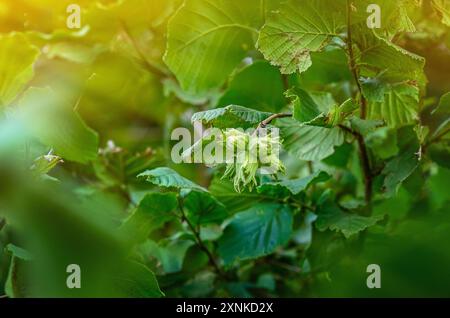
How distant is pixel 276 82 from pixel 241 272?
0.26m

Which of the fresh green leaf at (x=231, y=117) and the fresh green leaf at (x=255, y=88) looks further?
the fresh green leaf at (x=255, y=88)

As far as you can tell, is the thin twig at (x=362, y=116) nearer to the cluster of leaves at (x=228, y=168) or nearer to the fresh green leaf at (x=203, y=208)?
the cluster of leaves at (x=228, y=168)

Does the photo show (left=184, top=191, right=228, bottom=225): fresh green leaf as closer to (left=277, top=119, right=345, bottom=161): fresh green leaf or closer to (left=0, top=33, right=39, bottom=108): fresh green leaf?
(left=277, top=119, right=345, bottom=161): fresh green leaf

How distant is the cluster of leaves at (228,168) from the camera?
1.67ft

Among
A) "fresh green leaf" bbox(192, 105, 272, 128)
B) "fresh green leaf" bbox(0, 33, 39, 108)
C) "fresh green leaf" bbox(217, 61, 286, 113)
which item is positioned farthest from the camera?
"fresh green leaf" bbox(217, 61, 286, 113)

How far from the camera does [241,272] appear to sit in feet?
2.51

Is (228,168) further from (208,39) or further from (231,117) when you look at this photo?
(208,39)

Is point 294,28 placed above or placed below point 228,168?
above

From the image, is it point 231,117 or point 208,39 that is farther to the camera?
point 208,39

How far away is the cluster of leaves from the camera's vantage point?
51 cm

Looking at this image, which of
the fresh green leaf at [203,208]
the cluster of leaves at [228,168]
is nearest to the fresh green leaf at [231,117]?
the cluster of leaves at [228,168]

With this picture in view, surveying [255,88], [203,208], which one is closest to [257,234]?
[203,208]

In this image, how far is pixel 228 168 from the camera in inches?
19.4

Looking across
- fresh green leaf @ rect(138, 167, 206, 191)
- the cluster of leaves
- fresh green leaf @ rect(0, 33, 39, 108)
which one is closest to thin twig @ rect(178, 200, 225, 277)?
the cluster of leaves
